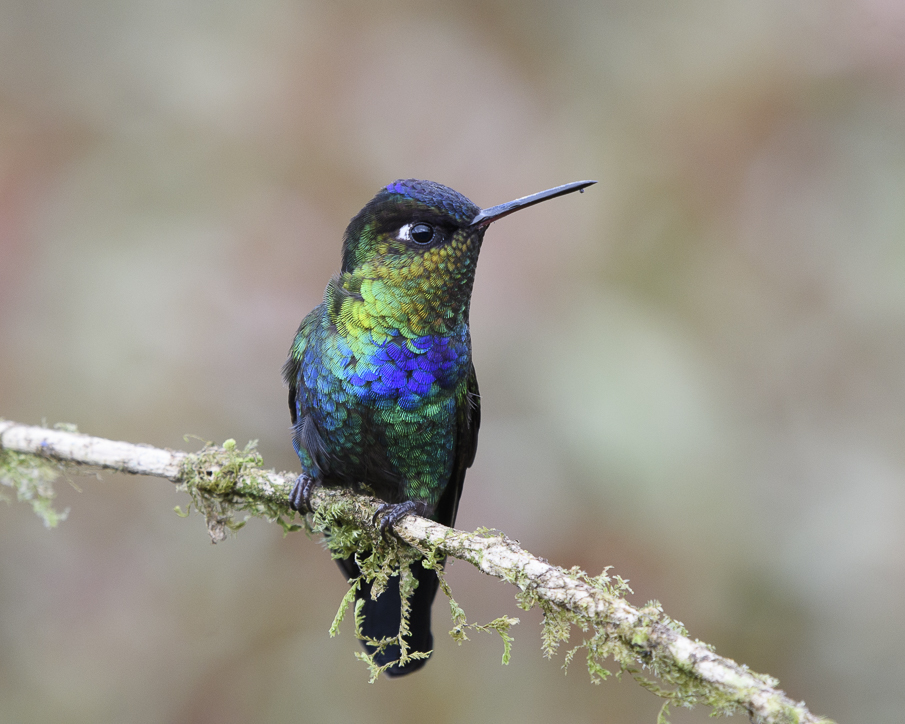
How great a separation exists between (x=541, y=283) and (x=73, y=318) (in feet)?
8.54

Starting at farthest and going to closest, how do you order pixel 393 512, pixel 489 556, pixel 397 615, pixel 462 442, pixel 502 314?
pixel 502 314 < pixel 397 615 < pixel 462 442 < pixel 393 512 < pixel 489 556

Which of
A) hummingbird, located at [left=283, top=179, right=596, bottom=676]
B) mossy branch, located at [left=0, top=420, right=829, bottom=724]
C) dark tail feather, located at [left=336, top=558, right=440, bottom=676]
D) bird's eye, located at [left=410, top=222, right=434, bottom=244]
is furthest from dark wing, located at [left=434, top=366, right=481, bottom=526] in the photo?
bird's eye, located at [left=410, top=222, right=434, bottom=244]

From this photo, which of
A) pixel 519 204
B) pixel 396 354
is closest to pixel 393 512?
pixel 396 354

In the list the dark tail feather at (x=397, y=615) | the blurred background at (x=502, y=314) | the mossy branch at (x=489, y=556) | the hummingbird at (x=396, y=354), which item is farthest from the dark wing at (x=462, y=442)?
the blurred background at (x=502, y=314)

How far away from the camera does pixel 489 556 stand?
2.09 metres

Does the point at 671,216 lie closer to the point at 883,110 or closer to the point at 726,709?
the point at 883,110

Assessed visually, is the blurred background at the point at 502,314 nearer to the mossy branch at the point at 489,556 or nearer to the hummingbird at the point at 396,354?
the mossy branch at the point at 489,556

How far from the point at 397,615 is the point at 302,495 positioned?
0.76 metres

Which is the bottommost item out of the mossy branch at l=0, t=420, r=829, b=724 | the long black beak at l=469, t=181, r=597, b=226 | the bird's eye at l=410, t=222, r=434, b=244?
the mossy branch at l=0, t=420, r=829, b=724

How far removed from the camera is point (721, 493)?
13.1 ft

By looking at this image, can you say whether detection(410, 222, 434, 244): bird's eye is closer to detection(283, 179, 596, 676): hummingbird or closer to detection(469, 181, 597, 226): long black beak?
detection(283, 179, 596, 676): hummingbird

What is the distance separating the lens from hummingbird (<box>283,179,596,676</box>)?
107 inches

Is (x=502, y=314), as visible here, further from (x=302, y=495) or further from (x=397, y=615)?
(x=302, y=495)

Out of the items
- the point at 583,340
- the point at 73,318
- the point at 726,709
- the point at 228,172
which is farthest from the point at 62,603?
the point at 726,709
